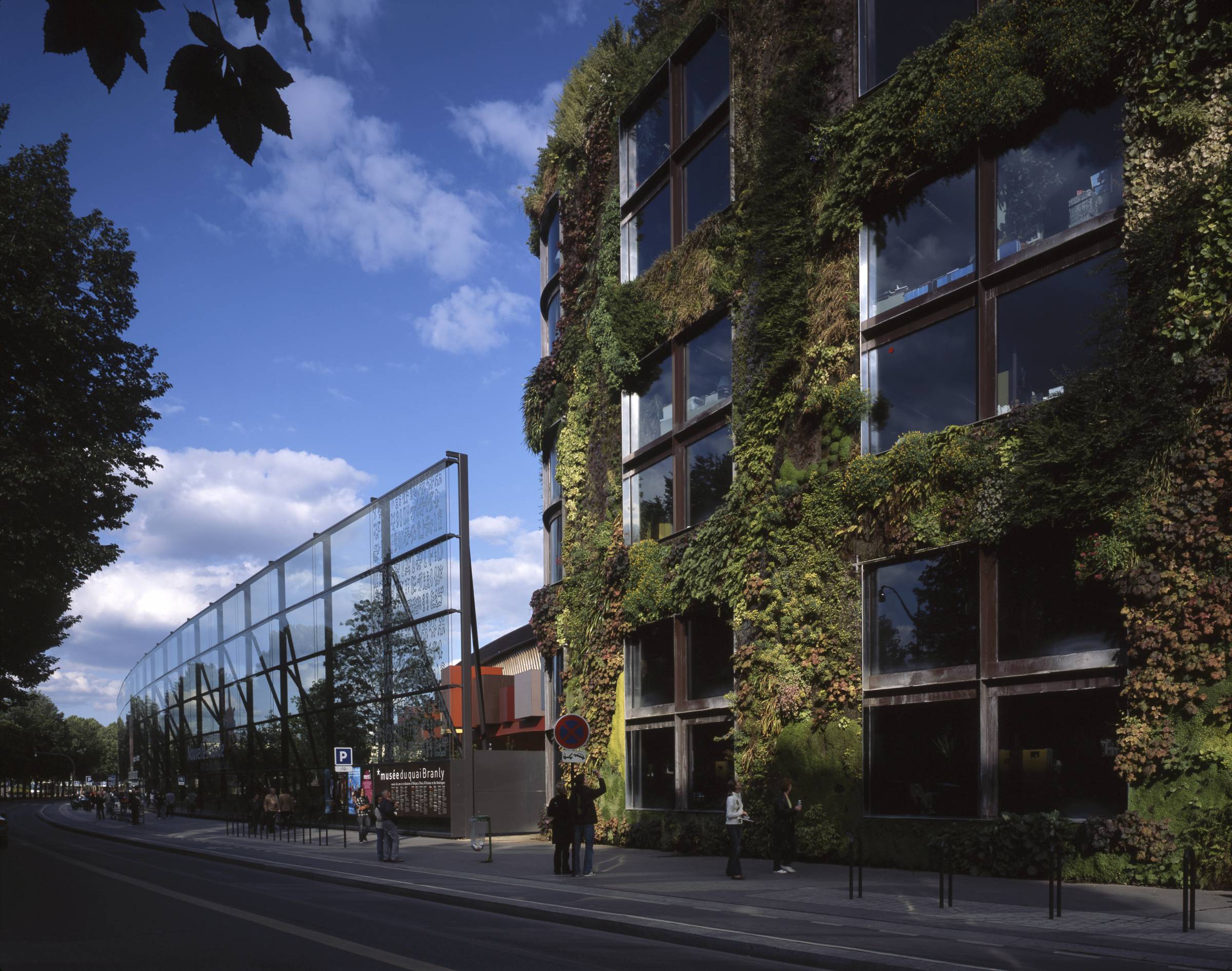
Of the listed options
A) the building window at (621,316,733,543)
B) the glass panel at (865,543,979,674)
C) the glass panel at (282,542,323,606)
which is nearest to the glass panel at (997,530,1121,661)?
the glass panel at (865,543,979,674)

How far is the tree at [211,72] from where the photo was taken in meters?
3.60

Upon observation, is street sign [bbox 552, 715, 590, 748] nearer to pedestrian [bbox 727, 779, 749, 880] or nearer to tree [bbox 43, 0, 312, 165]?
pedestrian [bbox 727, 779, 749, 880]

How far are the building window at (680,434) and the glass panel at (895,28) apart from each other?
6.00m

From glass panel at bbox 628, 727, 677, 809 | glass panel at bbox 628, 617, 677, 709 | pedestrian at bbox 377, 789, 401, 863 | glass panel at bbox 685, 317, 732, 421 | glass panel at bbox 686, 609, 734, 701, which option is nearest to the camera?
glass panel at bbox 686, 609, 734, 701

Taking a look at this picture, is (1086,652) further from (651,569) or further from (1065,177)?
(651,569)

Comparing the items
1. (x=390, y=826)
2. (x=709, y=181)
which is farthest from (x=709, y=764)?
(x=709, y=181)

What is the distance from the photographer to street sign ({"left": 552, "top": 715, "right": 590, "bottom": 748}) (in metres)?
19.3

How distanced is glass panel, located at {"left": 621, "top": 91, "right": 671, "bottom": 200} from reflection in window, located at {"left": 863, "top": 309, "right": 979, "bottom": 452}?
10452 millimetres

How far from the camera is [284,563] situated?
167 feet

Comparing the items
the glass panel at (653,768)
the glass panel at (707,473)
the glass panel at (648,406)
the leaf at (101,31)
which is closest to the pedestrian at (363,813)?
the glass panel at (653,768)

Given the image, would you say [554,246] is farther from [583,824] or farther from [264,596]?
[264,596]

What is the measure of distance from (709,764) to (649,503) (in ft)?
21.4

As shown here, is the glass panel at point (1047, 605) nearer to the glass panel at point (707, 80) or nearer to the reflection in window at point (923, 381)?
the reflection in window at point (923, 381)

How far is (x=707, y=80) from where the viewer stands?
1069 inches
